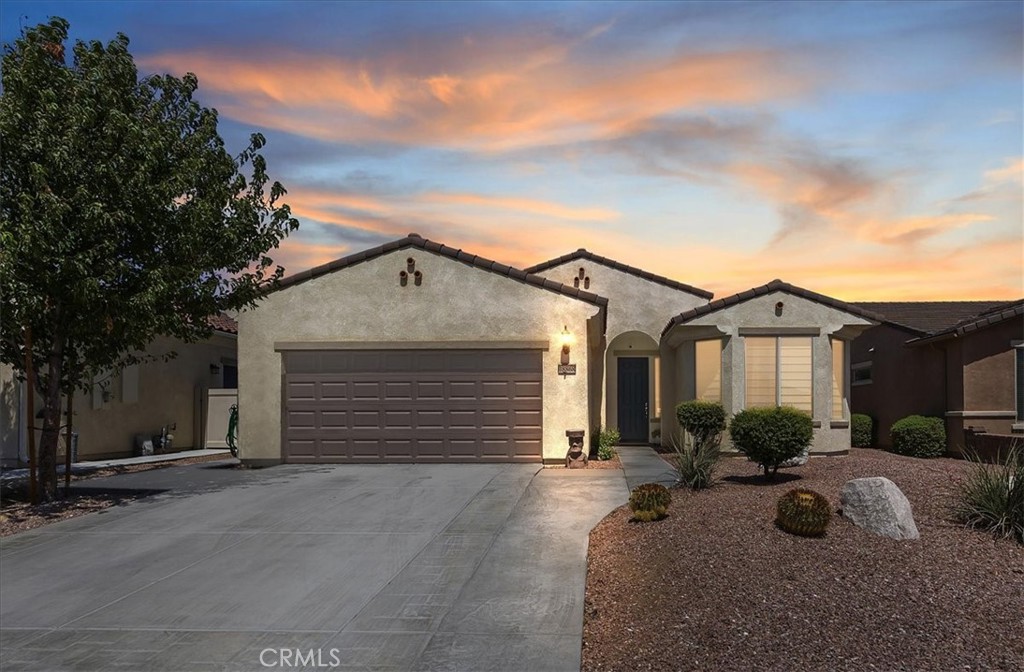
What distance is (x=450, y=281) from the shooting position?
18578 mm

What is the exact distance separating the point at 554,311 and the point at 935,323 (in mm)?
13222

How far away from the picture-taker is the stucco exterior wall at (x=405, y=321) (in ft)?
59.9

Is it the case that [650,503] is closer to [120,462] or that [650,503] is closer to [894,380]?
[120,462]

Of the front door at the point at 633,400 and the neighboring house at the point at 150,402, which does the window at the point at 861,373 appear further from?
the neighboring house at the point at 150,402

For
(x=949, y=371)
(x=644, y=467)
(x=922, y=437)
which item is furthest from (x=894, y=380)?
(x=644, y=467)

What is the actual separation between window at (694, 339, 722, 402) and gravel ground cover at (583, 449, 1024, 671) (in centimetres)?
915

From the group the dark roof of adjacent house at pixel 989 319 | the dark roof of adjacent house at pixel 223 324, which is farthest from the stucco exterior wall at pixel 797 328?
the dark roof of adjacent house at pixel 223 324

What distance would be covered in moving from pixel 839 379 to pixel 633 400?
6443mm

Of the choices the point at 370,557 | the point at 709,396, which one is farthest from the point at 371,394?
the point at 370,557

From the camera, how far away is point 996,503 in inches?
371

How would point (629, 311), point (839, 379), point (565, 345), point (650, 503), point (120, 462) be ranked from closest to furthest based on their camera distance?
point (650, 503) → point (565, 345) → point (839, 379) → point (120, 462) → point (629, 311)

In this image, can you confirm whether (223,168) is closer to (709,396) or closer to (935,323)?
(709,396)
